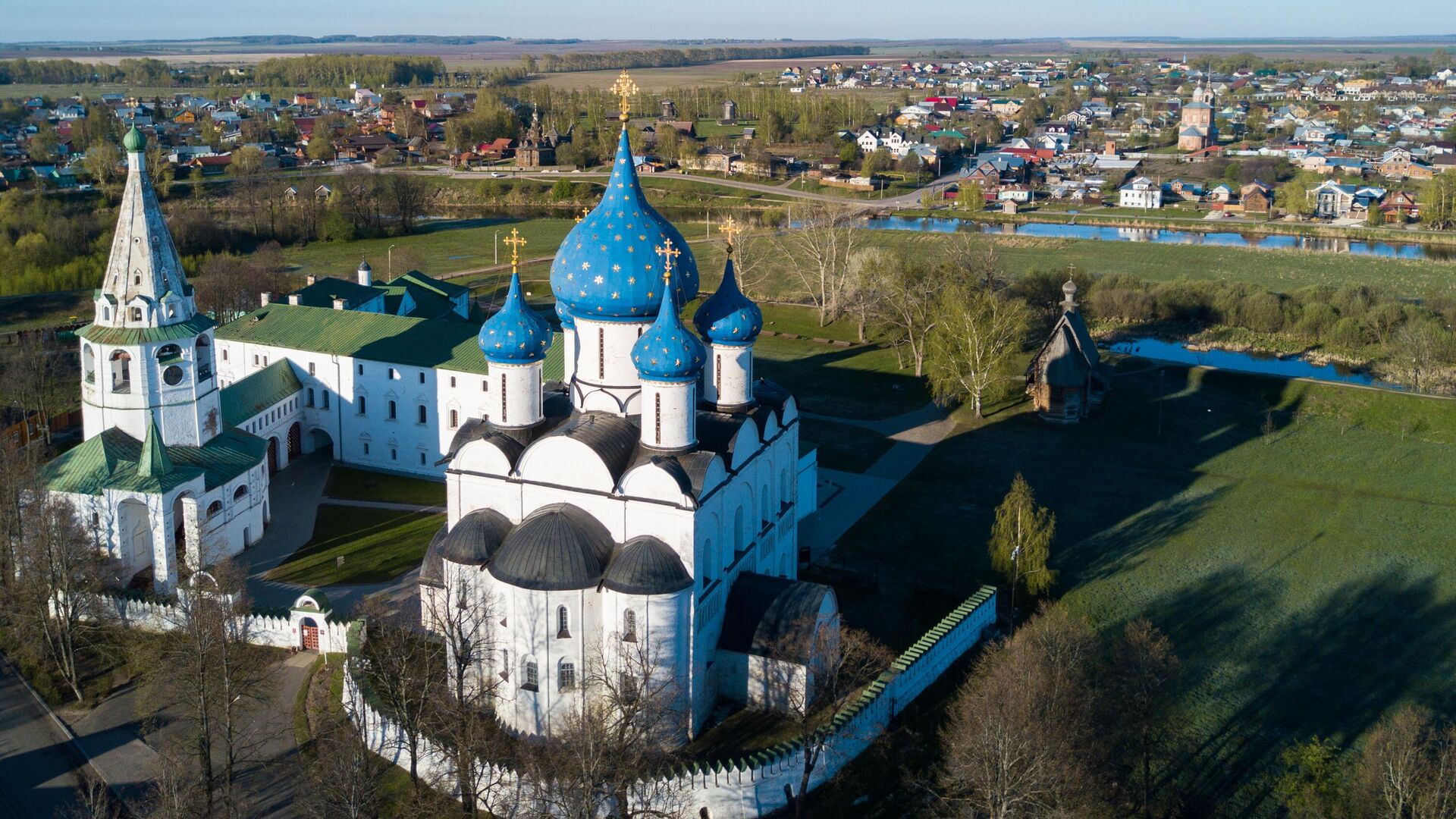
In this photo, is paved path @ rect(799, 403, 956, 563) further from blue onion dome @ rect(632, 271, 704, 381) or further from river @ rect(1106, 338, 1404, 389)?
river @ rect(1106, 338, 1404, 389)

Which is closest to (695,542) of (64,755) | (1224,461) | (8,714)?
(64,755)

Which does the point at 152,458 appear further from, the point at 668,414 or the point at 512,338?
the point at 668,414

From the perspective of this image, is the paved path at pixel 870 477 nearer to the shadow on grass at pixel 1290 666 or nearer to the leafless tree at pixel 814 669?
the leafless tree at pixel 814 669

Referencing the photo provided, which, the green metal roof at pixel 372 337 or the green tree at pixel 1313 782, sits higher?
the green metal roof at pixel 372 337

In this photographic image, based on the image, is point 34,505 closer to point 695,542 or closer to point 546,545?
point 546,545

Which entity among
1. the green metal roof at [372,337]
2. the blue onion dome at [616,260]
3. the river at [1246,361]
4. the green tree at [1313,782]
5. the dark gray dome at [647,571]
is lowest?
the green tree at [1313,782]

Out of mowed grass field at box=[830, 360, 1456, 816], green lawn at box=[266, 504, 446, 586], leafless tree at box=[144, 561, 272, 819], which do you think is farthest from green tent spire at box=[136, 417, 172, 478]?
mowed grass field at box=[830, 360, 1456, 816]

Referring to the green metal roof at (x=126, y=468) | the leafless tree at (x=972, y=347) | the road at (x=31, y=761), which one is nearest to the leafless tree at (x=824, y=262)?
the leafless tree at (x=972, y=347)
